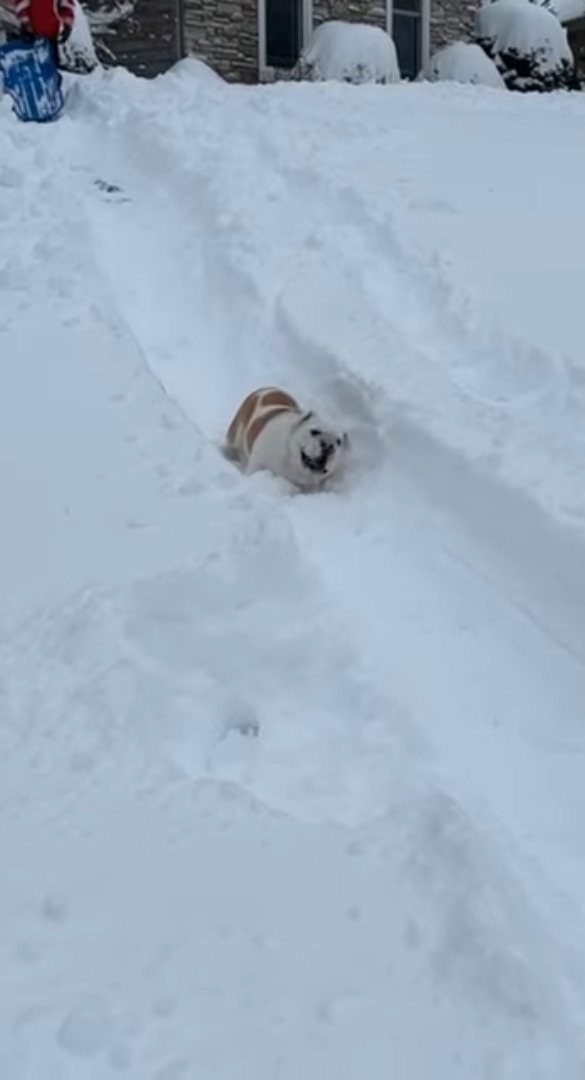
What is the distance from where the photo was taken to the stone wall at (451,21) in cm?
1864

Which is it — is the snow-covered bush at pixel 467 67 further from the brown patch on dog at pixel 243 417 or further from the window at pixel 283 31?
the brown patch on dog at pixel 243 417

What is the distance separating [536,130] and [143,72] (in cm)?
680

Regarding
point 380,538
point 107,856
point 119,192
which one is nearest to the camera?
point 107,856

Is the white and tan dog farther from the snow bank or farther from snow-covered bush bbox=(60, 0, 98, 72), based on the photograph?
snow-covered bush bbox=(60, 0, 98, 72)

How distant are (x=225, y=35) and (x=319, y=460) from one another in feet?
41.9

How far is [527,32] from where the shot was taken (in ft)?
57.9

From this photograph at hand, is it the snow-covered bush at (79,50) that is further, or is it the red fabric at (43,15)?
the snow-covered bush at (79,50)

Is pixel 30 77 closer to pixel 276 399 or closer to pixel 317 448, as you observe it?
pixel 276 399

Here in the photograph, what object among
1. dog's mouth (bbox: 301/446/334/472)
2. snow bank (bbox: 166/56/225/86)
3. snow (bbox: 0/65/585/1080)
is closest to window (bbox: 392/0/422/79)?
snow bank (bbox: 166/56/225/86)

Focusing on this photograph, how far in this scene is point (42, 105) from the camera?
446 inches

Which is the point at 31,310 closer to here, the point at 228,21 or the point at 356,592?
the point at 356,592

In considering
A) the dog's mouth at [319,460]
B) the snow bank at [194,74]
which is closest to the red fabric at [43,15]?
the snow bank at [194,74]

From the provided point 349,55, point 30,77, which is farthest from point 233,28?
point 30,77

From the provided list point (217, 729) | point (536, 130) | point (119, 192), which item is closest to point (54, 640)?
point (217, 729)
